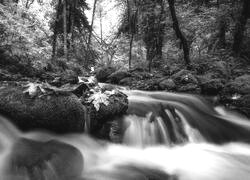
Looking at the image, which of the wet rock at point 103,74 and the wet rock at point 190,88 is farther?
the wet rock at point 103,74

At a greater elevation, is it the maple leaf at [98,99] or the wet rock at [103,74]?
→ the wet rock at [103,74]

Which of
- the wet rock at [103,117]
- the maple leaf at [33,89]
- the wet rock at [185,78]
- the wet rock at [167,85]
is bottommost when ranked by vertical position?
the wet rock at [103,117]

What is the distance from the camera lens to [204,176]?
4.52m

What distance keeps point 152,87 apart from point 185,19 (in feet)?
17.0

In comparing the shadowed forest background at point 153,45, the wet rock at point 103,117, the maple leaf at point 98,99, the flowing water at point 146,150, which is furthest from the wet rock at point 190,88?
the maple leaf at point 98,99

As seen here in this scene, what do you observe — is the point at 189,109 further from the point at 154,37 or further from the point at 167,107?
the point at 154,37

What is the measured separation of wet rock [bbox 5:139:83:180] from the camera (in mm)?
3258

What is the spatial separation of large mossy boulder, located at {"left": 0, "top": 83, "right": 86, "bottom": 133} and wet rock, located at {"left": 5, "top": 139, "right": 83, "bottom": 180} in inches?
16.3

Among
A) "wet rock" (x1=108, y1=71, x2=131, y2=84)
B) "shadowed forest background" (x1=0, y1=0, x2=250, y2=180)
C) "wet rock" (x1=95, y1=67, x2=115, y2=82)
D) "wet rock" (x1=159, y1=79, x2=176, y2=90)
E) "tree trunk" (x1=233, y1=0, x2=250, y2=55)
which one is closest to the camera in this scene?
"shadowed forest background" (x1=0, y1=0, x2=250, y2=180)

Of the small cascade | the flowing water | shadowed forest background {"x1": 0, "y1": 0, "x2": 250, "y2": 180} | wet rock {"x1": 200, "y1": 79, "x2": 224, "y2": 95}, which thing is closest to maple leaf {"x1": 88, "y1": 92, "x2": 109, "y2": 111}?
shadowed forest background {"x1": 0, "y1": 0, "x2": 250, "y2": 180}

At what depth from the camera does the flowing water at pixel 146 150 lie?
3.59 m

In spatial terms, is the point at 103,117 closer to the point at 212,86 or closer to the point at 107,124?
the point at 107,124

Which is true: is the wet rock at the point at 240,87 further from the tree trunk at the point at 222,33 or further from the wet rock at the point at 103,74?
the wet rock at the point at 103,74

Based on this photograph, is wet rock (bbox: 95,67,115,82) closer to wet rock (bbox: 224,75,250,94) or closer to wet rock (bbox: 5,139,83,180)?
wet rock (bbox: 224,75,250,94)
